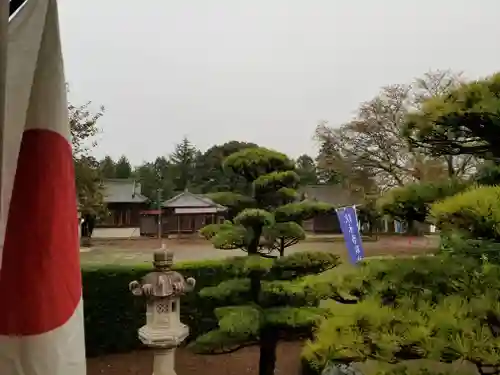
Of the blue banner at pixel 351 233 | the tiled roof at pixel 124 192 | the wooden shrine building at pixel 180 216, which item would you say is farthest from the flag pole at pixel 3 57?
the tiled roof at pixel 124 192

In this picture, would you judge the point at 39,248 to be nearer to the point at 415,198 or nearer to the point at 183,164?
the point at 415,198

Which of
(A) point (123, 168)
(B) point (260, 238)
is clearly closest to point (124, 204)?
(A) point (123, 168)

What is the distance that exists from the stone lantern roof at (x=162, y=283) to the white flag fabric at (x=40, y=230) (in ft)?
7.43

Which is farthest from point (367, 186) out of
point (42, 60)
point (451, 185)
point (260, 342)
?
point (42, 60)

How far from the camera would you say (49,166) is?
589 mm

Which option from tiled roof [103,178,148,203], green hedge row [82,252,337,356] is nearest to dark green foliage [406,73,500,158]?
green hedge row [82,252,337,356]

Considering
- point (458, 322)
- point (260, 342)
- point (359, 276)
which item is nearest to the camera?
point (458, 322)

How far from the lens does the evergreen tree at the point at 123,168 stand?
21.6 meters

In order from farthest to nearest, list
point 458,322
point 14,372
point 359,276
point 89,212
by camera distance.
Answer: point 89,212 < point 359,276 < point 458,322 < point 14,372

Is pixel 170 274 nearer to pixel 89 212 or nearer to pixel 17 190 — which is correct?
pixel 17 190

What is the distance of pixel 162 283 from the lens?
2.79 metres

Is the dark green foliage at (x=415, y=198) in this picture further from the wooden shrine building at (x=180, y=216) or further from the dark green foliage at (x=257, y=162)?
the wooden shrine building at (x=180, y=216)

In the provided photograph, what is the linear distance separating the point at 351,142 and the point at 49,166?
1005cm

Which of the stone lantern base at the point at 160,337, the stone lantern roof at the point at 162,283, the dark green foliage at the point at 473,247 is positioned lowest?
the stone lantern base at the point at 160,337
